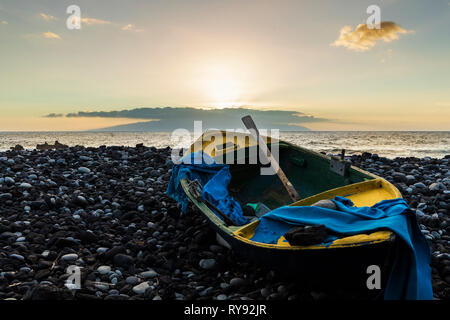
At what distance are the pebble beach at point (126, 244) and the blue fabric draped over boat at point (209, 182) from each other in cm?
51

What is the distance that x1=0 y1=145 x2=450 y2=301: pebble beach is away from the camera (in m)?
4.15

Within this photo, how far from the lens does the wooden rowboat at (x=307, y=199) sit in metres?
3.04

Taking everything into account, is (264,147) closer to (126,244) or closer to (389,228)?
(126,244)

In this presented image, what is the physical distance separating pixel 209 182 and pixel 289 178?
6.93 ft

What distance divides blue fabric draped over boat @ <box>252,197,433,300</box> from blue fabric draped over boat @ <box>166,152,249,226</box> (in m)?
1.61

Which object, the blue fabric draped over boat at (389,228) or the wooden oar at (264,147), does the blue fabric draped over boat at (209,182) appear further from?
the blue fabric draped over boat at (389,228)

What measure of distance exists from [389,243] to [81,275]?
3.86 m

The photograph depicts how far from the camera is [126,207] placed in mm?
7305

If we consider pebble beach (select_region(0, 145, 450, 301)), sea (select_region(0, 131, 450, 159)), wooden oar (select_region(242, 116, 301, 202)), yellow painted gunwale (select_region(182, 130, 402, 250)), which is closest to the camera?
yellow painted gunwale (select_region(182, 130, 402, 250))
